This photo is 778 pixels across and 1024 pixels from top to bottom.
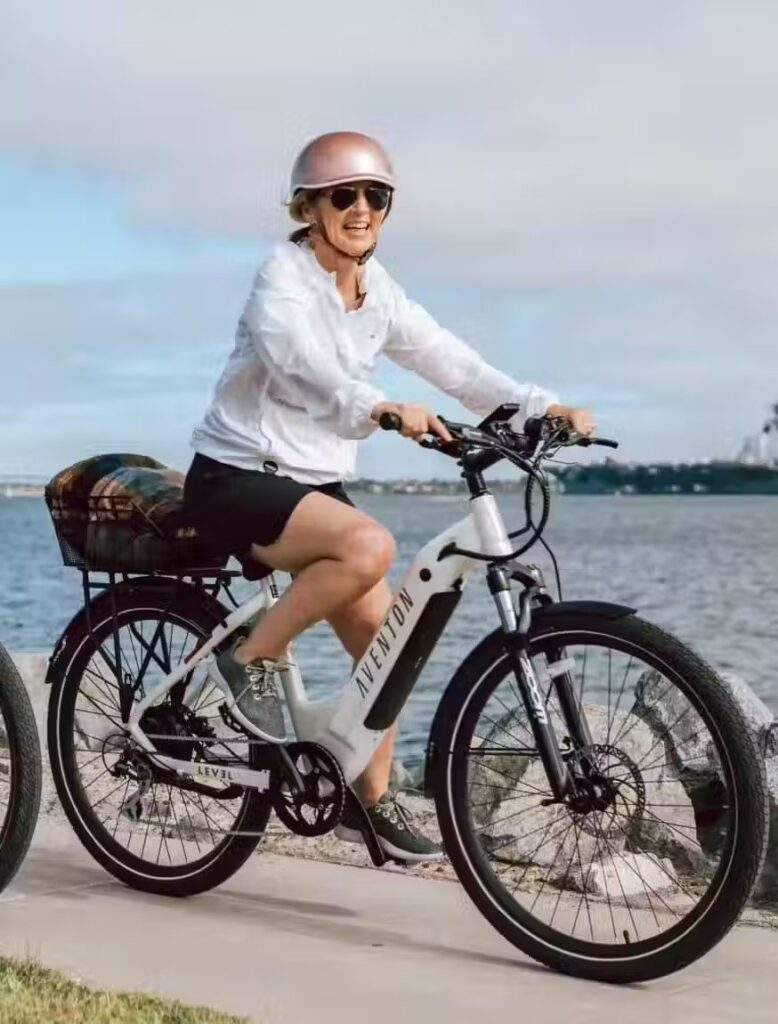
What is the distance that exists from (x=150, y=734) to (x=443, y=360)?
140 cm

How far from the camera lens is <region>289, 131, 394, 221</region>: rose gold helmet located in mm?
5121

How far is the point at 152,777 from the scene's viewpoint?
579 centimetres

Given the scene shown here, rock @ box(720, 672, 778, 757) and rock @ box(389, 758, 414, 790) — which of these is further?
rock @ box(389, 758, 414, 790)

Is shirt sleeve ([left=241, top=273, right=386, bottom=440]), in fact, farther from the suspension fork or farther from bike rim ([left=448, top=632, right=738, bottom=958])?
bike rim ([left=448, top=632, right=738, bottom=958])

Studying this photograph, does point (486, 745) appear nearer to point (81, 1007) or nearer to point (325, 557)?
point (325, 557)

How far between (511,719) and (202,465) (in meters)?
1.10

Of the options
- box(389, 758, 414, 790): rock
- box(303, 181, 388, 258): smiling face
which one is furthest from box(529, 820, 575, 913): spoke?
box(389, 758, 414, 790): rock

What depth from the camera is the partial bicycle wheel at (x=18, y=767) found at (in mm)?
5391

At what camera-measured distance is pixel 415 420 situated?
470 centimetres

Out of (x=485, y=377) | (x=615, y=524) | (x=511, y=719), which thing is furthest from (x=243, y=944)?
(x=615, y=524)

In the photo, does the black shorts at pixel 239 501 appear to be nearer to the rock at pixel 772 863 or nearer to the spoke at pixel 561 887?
the spoke at pixel 561 887

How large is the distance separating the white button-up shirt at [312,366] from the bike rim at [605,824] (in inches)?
31.3

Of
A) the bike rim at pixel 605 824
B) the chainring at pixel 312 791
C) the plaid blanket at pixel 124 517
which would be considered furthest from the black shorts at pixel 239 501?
the bike rim at pixel 605 824

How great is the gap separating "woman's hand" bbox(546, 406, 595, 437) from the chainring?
1.08 m
